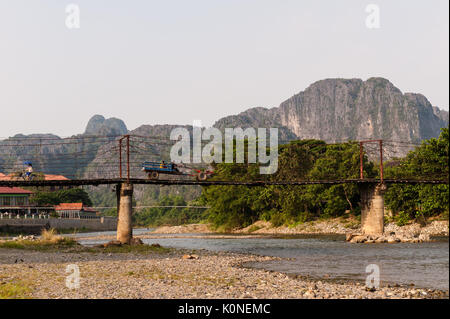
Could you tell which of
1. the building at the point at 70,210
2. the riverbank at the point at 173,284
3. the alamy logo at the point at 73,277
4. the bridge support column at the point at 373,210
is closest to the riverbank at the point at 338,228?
the bridge support column at the point at 373,210

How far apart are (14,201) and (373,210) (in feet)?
317

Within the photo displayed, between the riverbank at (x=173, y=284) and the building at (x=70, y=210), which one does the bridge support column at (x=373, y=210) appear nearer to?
the riverbank at (x=173, y=284)

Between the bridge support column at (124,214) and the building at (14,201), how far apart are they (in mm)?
81310

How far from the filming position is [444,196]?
5925 centimetres

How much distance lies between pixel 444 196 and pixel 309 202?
130 ft

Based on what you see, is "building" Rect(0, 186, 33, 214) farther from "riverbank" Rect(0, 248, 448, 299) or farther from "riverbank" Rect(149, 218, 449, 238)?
"riverbank" Rect(0, 248, 448, 299)

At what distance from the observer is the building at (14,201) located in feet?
403

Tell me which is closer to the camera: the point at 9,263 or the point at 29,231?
the point at 9,263

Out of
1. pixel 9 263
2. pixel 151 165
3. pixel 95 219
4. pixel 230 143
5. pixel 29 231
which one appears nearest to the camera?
pixel 9 263

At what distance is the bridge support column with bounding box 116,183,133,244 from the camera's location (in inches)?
2037
